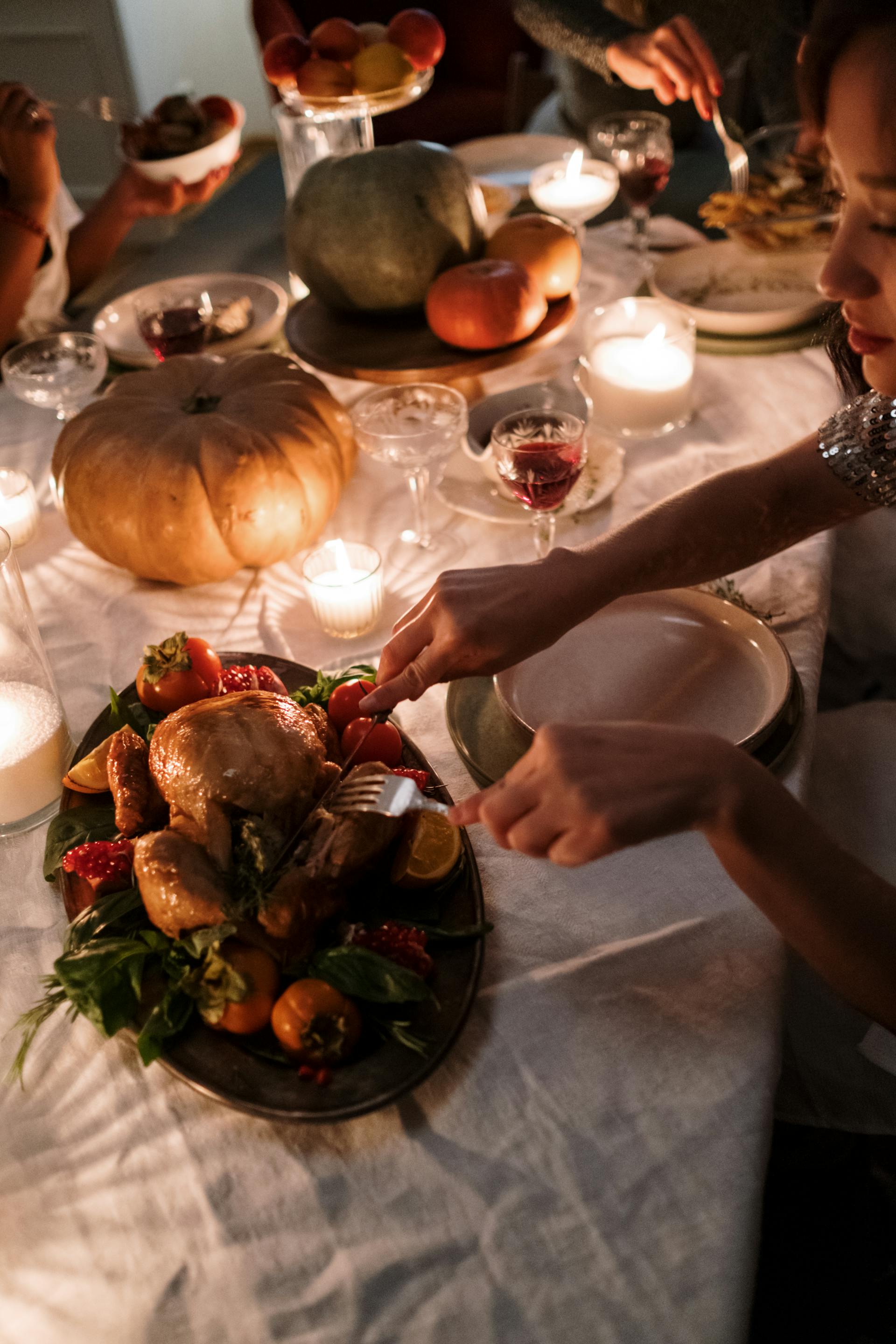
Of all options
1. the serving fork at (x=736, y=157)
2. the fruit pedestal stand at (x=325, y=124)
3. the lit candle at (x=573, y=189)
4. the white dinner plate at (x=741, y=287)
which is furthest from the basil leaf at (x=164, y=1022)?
the serving fork at (x=736, y=157)

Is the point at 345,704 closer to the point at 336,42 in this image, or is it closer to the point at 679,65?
the point at 336,42

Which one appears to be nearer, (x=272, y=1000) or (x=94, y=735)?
(x=272, y=1000)

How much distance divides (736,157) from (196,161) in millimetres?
1158

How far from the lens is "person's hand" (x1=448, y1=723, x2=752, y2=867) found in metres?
0.81

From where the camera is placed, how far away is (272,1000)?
85cm

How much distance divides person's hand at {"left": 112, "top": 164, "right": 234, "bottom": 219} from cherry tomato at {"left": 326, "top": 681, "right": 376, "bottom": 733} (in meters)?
1.50

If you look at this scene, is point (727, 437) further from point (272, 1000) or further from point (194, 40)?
point (194, 40)

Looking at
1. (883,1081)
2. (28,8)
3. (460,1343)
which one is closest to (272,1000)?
(460,1343)

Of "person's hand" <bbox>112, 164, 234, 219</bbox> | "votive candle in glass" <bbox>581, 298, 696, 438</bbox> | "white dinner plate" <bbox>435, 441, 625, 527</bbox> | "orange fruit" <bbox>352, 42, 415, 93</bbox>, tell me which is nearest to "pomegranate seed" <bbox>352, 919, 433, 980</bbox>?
"white dinner plate" <bbox>435, 441, 625, 527</bbox>

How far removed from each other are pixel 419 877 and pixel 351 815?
0.09 m

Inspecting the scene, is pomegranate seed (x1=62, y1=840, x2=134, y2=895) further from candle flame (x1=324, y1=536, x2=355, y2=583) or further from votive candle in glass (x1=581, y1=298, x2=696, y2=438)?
votive candle in glass (x1=581, y1=298, x2=696, y2=438)

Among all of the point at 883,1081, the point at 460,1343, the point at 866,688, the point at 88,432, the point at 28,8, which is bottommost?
the point at 866,688

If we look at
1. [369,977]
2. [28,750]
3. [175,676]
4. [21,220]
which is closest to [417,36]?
[21,220]

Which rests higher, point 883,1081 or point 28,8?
point 28,8
